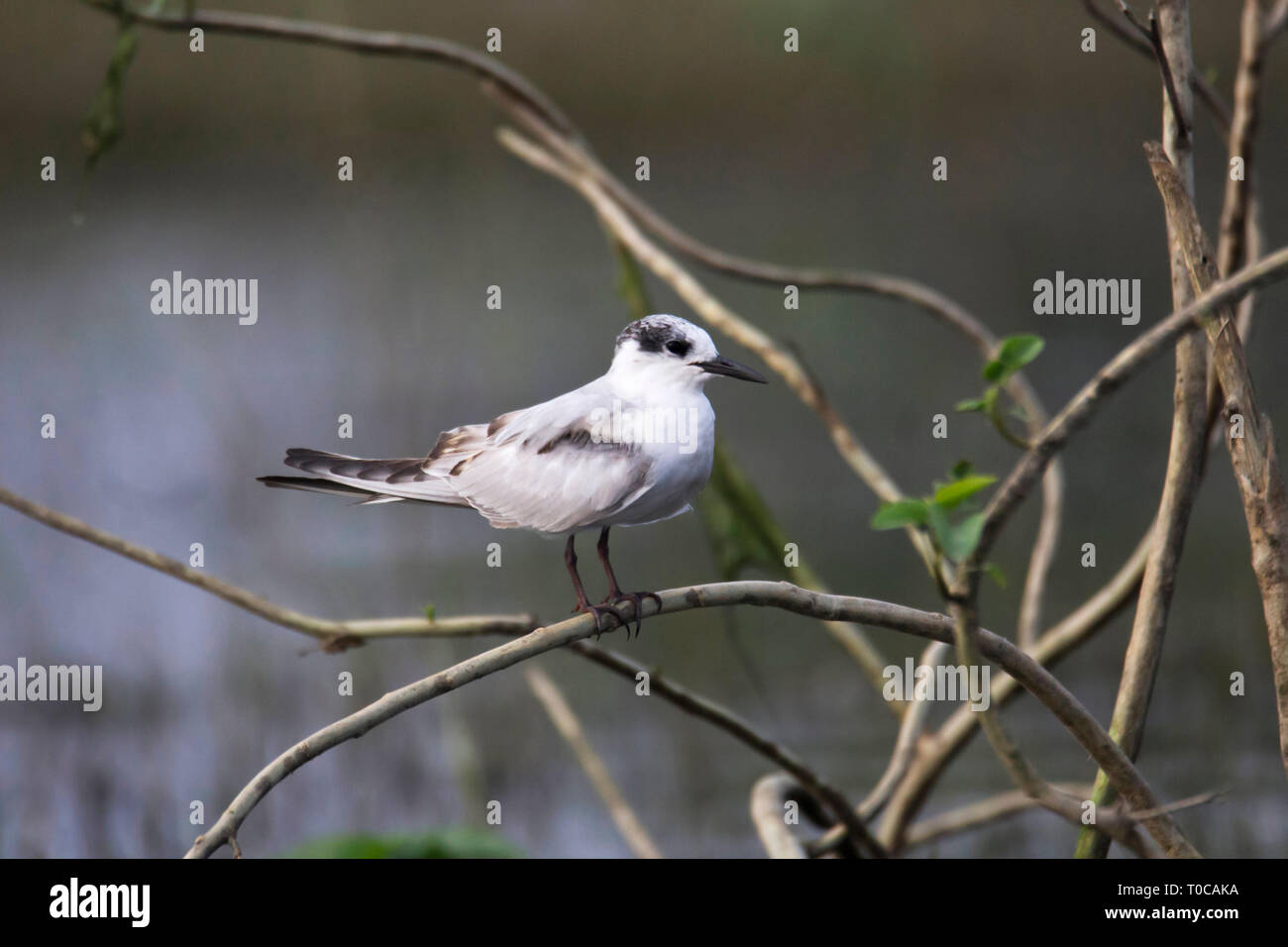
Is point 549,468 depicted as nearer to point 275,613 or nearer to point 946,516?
point 946,516

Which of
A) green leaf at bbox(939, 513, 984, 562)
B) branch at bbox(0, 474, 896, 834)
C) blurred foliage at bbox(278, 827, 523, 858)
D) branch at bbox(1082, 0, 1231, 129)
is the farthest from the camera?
blurred foliage at bbox(278, 827, 523, 858)

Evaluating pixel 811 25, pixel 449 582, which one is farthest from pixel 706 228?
pixel 449 582

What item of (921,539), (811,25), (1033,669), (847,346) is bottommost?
(1033,669)

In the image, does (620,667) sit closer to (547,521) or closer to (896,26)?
(547,521)

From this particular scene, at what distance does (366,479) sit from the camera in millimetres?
789

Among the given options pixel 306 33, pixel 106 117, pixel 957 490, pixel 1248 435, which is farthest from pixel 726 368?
pixel 106 117

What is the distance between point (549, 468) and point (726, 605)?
0.57 ft

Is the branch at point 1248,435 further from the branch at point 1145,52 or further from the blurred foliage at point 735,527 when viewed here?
the blurred foliage at point 735,527

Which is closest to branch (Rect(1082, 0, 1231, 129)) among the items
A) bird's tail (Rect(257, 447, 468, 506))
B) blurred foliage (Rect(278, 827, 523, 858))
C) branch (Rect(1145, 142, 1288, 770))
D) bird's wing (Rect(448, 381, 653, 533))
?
branch (Rect(1145, 142, 1288, 770))

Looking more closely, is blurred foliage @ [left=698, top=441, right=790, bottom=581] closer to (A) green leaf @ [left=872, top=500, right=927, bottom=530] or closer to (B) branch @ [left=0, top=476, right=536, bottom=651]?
(B) branch @ [left=0, top=476, right=536, bottom=651]

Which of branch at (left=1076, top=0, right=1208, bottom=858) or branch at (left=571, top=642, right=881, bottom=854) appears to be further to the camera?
branch at (left=571, top=642, right=881, bottom=854)

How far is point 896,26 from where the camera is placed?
8.84 feet

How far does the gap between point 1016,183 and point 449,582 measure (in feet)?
5.90

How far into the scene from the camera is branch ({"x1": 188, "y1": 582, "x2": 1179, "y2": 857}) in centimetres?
77
